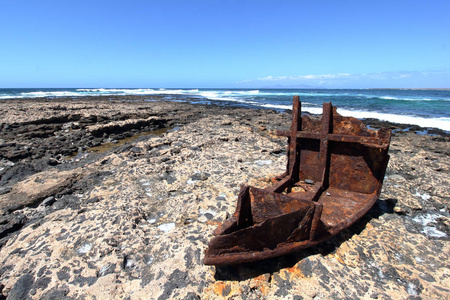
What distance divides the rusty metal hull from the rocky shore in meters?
0.31

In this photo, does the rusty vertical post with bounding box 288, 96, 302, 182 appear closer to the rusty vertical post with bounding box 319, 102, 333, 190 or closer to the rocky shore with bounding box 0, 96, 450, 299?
the rusty vertical post with bounding box 319, 102, 333, 190

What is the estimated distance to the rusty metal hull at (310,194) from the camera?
2.24m

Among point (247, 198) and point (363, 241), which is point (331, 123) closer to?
point (363, 241)

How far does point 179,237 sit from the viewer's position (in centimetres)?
295

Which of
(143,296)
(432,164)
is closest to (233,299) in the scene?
Result: (143,296)

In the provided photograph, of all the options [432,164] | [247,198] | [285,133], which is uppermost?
[285,133]

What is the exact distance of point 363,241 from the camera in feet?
9.49

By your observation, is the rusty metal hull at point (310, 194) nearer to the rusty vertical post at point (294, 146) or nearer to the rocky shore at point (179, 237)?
the rusty vertical post at point (294, 146)

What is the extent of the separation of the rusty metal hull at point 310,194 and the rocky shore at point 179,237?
31cm

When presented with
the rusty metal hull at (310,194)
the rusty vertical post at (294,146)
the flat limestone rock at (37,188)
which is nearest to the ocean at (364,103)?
the rusty metal hull at (310,194)

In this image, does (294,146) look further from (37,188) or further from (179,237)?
(37,188)

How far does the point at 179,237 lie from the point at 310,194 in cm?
182

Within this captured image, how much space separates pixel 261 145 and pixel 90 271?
19.1 ft

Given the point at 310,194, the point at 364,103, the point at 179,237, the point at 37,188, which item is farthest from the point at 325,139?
the point at 364,103
